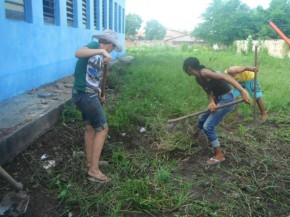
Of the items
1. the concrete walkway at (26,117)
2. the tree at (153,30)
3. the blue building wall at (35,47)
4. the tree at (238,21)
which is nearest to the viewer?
the concrete walkway at (26,117)

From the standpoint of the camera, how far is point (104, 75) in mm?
3355

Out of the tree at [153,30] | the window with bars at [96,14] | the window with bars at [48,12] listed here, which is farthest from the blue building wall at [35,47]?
the tree at [153,30]

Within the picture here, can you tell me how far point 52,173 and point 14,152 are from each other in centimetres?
66

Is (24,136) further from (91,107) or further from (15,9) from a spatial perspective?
(15,9)

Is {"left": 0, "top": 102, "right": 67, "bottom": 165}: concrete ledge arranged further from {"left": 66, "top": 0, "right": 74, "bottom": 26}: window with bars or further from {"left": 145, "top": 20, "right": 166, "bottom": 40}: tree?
{"left": 145, "top": 20, "right": 166, "bottom": 40}: tree

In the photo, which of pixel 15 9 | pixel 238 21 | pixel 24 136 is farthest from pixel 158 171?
pixel 238 21

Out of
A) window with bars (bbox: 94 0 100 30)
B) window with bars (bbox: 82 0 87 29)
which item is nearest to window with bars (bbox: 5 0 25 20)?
window with bars (bbox: 82 0 87 29)

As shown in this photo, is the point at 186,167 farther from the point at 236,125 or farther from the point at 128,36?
the point at 128,36

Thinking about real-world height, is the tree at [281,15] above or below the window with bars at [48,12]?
above

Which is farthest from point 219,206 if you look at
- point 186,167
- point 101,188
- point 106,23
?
point 106,23

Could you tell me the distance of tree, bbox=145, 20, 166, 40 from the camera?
59000mm

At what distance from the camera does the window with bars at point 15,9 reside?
5.35 metres

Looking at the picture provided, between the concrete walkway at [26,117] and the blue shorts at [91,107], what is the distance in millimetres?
1035

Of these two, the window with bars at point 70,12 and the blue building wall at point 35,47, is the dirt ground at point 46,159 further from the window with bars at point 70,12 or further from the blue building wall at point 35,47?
the window with bars at point 70,12
